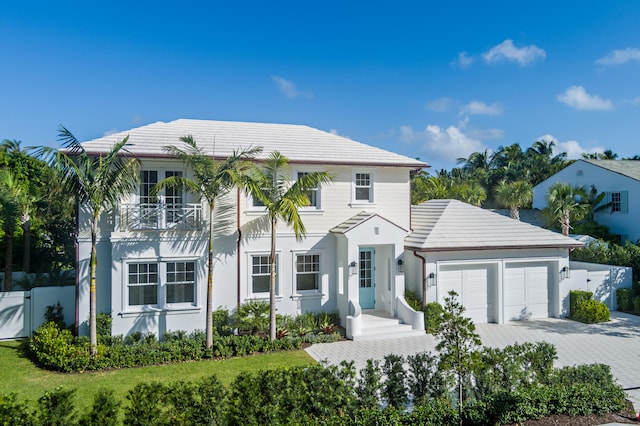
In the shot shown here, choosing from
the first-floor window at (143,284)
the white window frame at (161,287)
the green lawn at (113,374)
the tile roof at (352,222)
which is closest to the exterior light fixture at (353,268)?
the tile roof at (352,222)

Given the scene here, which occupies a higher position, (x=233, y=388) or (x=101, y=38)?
(x=101, y=38)

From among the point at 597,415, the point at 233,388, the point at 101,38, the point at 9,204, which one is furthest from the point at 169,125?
the point at 597,415

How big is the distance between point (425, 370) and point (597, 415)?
135 inches

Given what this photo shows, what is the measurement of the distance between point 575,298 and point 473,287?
190 inches

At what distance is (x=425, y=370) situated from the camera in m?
9.00

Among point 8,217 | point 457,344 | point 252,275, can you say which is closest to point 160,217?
point 252,275

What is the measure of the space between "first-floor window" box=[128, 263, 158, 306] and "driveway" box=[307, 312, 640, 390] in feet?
19.6

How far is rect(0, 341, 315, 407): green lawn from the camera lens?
35.7ft

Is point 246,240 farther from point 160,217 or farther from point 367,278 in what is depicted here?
point 367,278

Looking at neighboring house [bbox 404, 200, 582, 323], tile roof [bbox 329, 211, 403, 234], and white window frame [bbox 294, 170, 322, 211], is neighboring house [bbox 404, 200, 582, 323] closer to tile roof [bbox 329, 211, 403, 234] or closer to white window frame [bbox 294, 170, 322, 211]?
tile roof [bbox 329, 211, 403, 234]

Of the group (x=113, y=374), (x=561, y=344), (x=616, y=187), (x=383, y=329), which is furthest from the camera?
(x=616, y=187)

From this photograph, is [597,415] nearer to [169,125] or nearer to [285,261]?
[285,261]

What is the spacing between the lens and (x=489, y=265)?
1805 cm

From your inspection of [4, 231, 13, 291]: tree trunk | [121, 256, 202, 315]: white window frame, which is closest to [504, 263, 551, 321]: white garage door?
[121, 256, 202, 315]: white window frame
